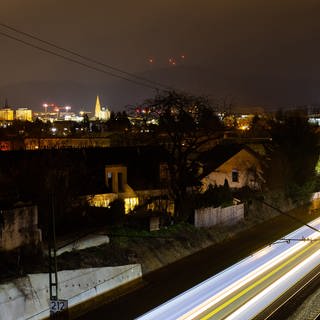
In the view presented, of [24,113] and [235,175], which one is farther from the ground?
[24,113]

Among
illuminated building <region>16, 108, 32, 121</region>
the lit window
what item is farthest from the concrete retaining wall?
illuminated building <region>16, 108, 32, 121</region>

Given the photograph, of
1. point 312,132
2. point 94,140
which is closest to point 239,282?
point 312,132

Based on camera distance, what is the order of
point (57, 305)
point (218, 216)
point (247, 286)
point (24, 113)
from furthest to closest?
point (24, 113) < point (218, 216) < point (247, 286) < point (57, 305)

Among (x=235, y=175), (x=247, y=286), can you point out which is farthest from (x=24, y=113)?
(x=247, y=286)

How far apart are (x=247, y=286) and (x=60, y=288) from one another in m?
7.41

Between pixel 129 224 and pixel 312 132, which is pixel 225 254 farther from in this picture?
pixel 312 132

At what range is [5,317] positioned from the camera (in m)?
15.4

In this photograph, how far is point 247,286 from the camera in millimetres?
19172

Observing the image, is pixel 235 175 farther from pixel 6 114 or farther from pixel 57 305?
pixel 6 114

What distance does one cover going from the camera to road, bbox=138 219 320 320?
16781 mm

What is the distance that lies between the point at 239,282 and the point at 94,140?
4010 centimetres

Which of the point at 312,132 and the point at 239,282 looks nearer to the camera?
the point at 239,282

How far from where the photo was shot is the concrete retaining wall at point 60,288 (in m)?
15.8

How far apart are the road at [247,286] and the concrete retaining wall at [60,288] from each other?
10.0ft
